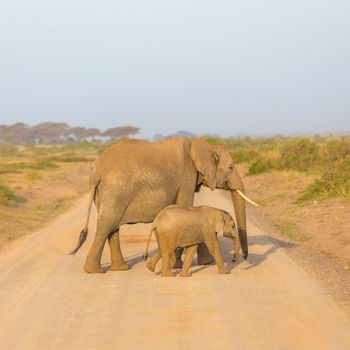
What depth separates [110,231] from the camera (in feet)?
34.2

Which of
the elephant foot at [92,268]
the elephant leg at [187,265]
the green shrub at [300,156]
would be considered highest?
the elephant leg at [187,265]

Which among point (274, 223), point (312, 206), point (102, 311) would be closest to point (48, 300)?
point (102, 311)

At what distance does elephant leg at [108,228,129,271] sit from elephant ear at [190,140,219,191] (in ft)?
5.04

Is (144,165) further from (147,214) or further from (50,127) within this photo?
(50,127)

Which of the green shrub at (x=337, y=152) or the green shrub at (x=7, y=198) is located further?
the green shrub at (x=337, y=152)

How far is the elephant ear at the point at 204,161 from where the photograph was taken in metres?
10.9

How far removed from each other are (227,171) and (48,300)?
12.8 feet

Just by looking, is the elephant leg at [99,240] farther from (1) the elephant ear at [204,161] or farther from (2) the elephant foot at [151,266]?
(1) the elephant ear at [204,161]

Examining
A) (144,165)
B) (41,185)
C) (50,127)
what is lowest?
(50,127)

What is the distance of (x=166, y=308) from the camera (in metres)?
7.96

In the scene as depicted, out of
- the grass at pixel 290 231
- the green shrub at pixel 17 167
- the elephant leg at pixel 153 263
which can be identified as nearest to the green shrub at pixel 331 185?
the grass at pixel 290 231

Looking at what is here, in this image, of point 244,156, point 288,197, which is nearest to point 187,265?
point 288,197

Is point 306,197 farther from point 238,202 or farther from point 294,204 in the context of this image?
point 238,202

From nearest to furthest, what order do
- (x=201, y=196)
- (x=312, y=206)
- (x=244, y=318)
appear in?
1. (x=244, y=318)
2. (x=312, y=206)
3. (x=201, y=196)
